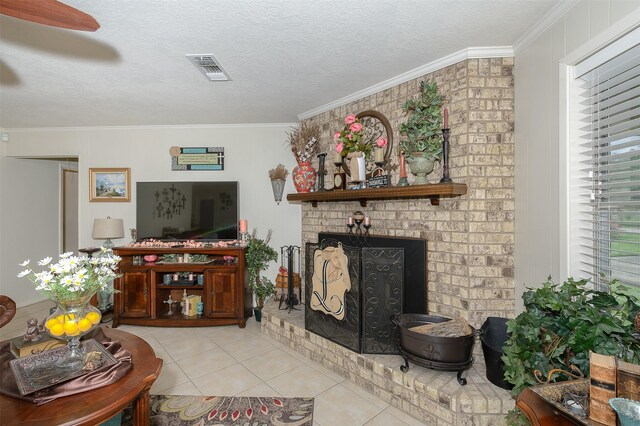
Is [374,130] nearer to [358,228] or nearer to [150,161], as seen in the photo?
[358,228]

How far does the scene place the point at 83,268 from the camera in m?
1.52

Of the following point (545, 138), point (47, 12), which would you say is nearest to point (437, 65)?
point (545, 138)

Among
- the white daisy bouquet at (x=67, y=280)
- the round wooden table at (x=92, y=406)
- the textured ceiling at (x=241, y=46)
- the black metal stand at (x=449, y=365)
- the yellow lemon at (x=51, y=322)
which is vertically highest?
the textured ceiling at (x=241, y=46)

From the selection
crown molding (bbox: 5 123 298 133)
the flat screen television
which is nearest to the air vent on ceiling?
crown molding (bbox: 5 123 298 133)

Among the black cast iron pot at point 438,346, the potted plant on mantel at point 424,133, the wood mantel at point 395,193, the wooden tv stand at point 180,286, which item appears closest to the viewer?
the black cast iron pot at point 438,346

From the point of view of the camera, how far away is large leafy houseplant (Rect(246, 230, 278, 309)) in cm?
378

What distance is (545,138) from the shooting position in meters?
1.90

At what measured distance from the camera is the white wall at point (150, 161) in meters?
4.22

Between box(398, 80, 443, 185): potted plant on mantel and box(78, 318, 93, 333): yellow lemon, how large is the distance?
7.48ft

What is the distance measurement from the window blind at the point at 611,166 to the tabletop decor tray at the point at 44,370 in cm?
256

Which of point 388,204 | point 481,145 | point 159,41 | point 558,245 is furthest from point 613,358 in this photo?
point 159,41

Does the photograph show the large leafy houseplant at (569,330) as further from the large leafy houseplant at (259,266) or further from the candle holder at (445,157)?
the large leafy houseplant at (259,266)

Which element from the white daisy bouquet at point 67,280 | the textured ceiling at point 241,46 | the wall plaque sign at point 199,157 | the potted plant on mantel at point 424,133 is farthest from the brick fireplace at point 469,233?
the wall plaque sign at point 199,157

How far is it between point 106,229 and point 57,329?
2.91m
